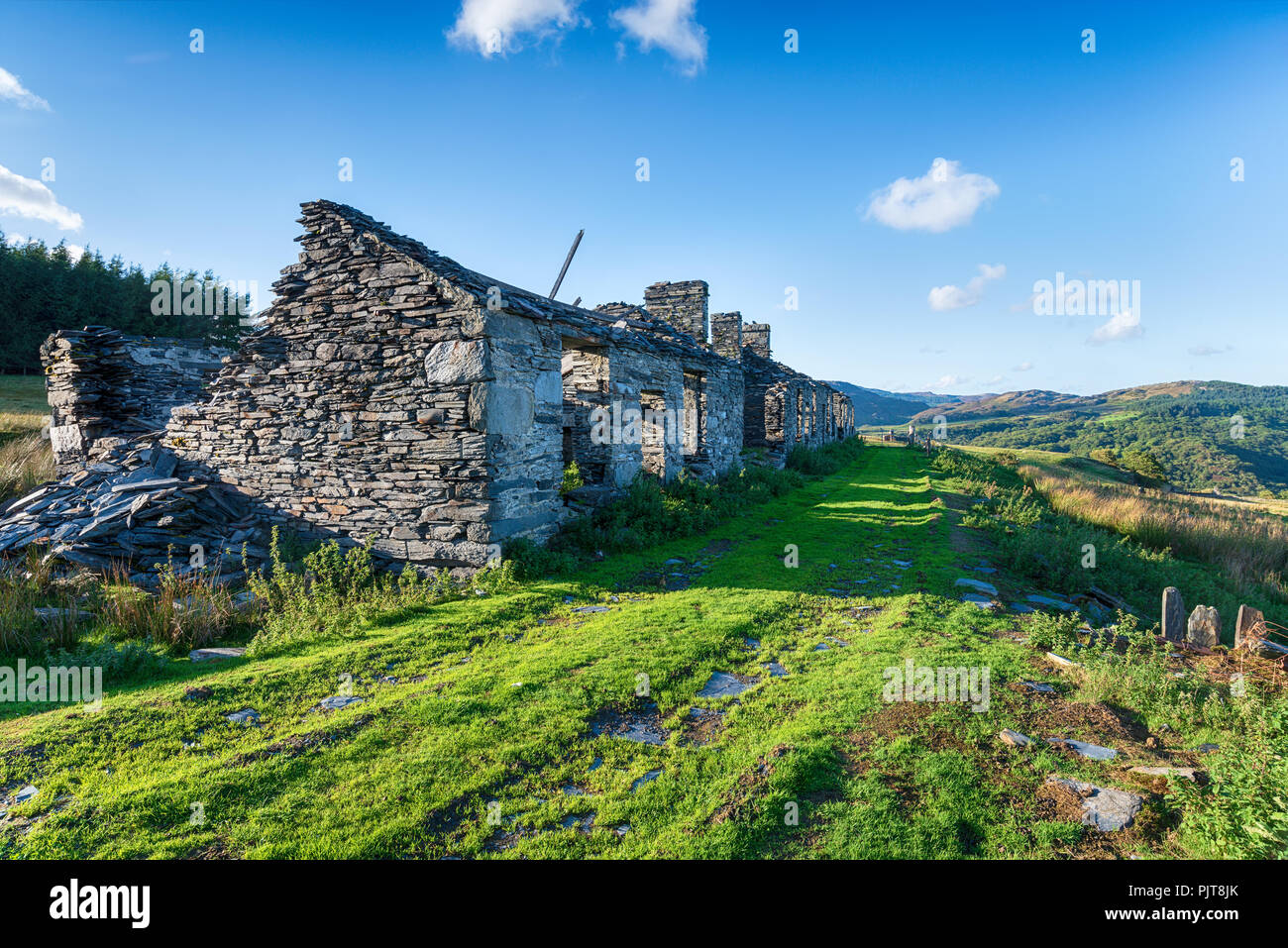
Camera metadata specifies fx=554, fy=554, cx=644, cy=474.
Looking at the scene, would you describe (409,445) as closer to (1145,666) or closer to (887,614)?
(887,614)

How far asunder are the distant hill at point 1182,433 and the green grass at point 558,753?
2442 cm

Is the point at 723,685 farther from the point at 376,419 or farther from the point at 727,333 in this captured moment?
the point at 727,333

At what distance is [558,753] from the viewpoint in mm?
3820

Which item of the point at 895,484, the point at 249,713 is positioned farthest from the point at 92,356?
the point at 895,484

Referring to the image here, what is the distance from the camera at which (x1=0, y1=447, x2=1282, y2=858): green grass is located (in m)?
2.99

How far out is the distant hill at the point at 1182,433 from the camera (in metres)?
57.0

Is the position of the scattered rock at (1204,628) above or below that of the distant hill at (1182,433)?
below

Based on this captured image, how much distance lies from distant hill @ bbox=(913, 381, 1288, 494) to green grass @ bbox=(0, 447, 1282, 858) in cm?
2442

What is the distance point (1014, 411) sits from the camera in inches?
5507

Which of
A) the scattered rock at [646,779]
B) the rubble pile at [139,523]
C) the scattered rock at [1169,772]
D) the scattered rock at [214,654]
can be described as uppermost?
the rubble pile at [139,523]

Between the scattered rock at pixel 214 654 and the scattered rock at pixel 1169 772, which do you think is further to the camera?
the scattered rock at pixel 214 654

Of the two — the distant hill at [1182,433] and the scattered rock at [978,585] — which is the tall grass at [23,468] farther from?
the distant hill at [1182,433]

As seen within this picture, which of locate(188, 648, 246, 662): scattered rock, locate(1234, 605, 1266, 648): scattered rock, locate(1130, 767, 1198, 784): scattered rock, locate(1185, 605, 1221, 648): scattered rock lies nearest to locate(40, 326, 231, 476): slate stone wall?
locate(188, 648, 246, 662): scattered rock

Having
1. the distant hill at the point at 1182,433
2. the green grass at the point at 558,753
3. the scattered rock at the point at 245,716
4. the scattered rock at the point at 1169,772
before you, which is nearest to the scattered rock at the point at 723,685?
the green grass at the point at 558,753
